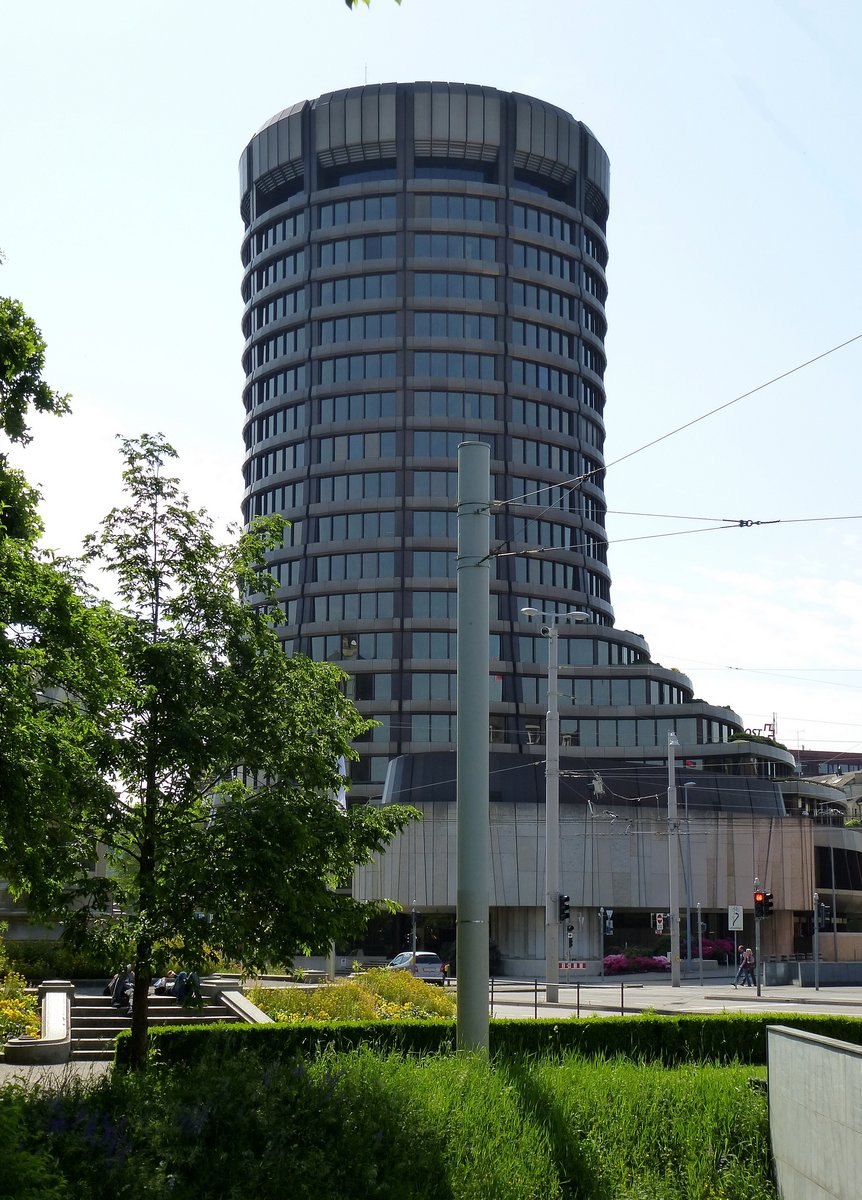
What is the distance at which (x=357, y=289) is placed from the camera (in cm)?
10769

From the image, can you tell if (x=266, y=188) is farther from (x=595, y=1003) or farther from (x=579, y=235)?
(x=595, y=1003)

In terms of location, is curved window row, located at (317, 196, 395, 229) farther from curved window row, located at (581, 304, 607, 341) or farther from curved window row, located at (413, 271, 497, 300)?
curved window row, located at (581, 304, 607, 341)

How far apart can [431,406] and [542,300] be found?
13.6 m

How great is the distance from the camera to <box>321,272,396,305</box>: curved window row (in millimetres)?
106750

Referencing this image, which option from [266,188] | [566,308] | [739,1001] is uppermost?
[266,188]

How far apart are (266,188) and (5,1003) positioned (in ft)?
323

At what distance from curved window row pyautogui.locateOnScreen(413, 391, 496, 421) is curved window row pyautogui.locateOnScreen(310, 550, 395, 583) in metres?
11.7

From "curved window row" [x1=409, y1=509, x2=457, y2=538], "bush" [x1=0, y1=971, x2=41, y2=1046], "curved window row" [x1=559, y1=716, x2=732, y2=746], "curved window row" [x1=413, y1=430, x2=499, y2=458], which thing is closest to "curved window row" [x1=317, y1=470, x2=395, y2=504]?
"curved window row" [x1=409, y1=509, x2=457, y2=538]

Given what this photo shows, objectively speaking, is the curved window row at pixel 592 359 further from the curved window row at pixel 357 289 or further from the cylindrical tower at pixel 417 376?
the curved window row at pixel 357 289

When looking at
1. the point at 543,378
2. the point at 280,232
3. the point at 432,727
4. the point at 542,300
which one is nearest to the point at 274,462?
the point at 280,232

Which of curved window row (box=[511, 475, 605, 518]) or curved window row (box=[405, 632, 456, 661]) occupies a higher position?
curved window row (box=[511, 475, 605, 518])

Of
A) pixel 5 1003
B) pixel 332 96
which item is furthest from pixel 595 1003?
pixel 332 96

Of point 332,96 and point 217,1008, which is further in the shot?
point 332,96

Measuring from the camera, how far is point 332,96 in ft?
356
